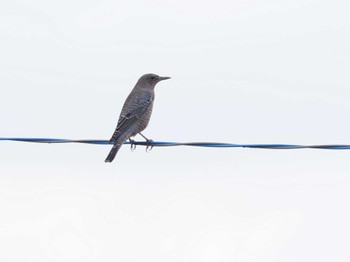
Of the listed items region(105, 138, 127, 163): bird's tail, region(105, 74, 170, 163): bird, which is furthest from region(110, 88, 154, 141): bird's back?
region(105, 138, 127, 163): bird's tail

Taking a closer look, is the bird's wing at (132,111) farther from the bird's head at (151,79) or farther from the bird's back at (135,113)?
the bird's head at (151,79)

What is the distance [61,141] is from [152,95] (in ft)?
24.3

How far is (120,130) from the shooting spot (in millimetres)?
17562

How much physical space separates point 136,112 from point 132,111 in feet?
0.28

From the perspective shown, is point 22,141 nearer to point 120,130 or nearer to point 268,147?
point 268,147

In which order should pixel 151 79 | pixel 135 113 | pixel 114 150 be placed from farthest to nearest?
pixel 151 79 → pixel 135 113 → pixel 114 150

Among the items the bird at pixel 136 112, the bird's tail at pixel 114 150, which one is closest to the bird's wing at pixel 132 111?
the bird at pixel 136 112

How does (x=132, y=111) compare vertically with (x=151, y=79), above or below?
below

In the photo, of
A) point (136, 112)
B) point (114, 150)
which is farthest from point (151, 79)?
point (114, 150)

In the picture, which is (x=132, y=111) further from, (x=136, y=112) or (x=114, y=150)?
(x=114, y=150)

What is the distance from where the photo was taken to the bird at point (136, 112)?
17.2m

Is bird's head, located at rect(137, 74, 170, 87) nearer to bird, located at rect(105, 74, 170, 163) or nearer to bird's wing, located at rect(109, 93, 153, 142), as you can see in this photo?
bird, located at rect(105, 74, 170, 163)

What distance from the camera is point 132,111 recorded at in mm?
18797

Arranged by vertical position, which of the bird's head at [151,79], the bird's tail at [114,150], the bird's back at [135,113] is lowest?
the bird's tail at [114,150]
